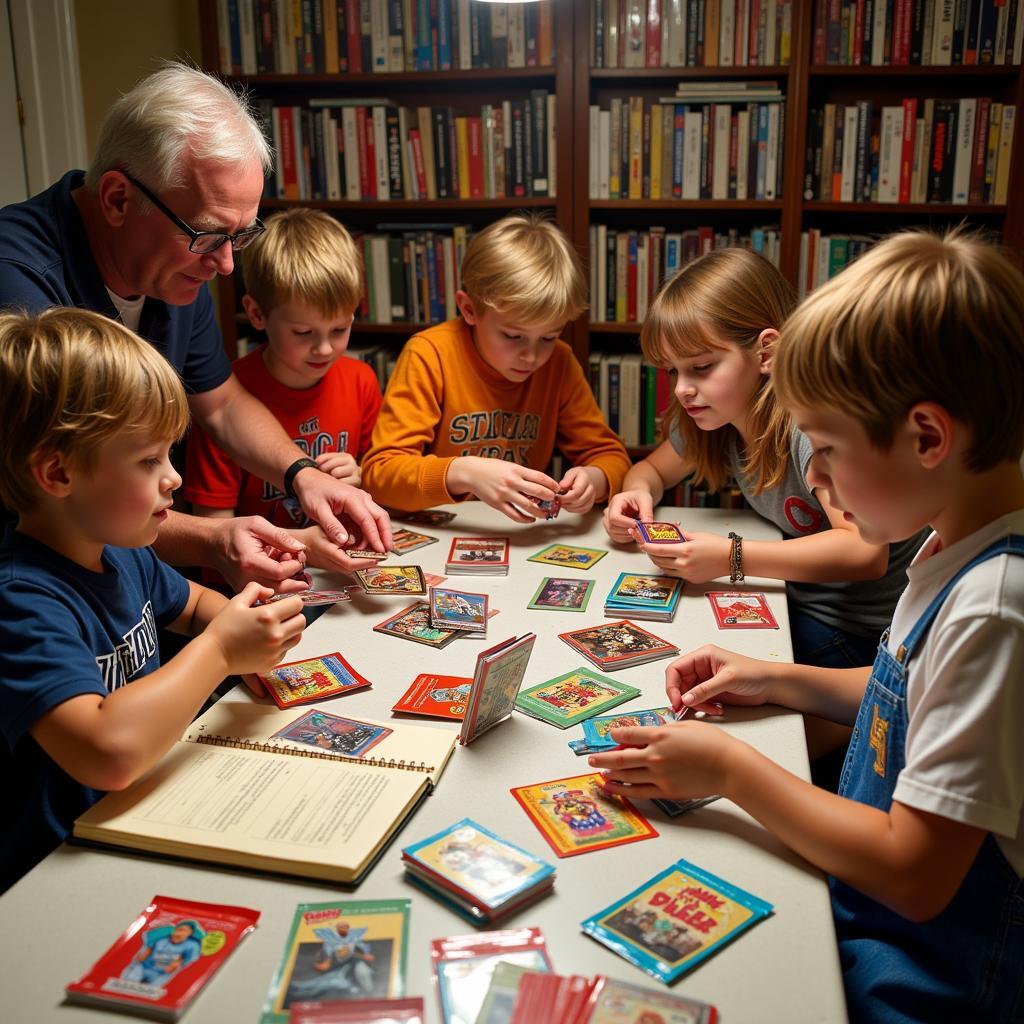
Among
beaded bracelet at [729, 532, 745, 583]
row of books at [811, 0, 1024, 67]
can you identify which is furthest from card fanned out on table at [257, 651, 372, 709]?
row of books at [811, 0, 1024, 67]

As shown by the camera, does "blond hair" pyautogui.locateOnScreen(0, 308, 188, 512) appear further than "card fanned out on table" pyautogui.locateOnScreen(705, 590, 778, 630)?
No

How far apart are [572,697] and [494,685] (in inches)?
6.3

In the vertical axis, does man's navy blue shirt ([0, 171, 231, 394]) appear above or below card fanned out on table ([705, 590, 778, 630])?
above

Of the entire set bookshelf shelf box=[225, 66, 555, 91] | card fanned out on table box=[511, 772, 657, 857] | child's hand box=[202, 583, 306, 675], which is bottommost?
card fanned out on table box=[511, 772, 657, 857]

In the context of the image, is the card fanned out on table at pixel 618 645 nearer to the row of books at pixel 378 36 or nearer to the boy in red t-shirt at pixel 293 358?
the boy in red t-shirt at pixel 293 358

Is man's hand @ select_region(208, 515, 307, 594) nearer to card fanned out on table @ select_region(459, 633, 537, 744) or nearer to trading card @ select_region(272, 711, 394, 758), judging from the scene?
trading card @ select_region(272, 711, 394, 758)

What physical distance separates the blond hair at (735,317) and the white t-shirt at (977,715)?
96cm

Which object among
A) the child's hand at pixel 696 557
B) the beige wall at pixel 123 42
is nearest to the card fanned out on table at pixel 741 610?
the child's hand at pixel 696 557

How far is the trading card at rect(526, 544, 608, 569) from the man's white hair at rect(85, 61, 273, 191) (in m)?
0.91

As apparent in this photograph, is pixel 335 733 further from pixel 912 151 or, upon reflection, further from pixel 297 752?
pixel 912 151

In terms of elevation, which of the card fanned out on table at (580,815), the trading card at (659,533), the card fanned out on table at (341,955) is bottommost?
the trading card at (659,533)

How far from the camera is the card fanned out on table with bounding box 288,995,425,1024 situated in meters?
0.75

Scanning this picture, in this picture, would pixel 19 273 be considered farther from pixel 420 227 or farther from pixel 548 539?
pixel 420 227

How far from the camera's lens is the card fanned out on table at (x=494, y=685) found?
113 centimetres
